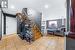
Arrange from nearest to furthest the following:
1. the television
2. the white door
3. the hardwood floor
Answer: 1. the hardwood floor
2. the white door
3. the television

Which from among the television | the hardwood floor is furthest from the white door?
the television

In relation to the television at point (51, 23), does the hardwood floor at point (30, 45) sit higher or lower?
lower

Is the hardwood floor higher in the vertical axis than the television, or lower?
lower

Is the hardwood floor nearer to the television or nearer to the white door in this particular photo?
the white door

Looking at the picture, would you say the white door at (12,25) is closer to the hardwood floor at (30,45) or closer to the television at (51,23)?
the hardwood floor at (30,45)

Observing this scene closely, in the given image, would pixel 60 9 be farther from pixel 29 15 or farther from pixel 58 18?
pixel 29 15

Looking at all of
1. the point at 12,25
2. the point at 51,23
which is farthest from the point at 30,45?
the point at 51,23

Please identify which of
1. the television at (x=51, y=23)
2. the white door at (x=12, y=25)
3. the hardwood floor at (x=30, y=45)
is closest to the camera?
the hardwood floor at (x=30, y=45)

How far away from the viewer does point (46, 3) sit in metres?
7.69

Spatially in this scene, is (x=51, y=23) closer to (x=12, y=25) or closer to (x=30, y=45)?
(x=12, y=25)

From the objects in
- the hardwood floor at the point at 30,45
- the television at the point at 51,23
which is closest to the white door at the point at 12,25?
the hardwood floor at the point at 30,45

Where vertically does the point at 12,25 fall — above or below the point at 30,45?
above

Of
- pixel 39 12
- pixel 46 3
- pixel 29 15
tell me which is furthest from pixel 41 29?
pixel 29 15

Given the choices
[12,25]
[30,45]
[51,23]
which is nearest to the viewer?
[30,45]
